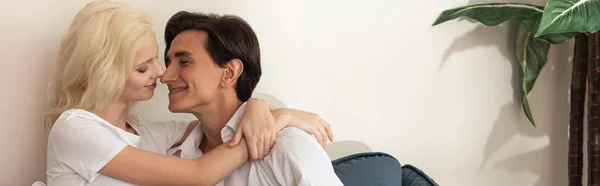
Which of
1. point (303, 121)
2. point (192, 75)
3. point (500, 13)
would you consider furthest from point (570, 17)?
point (192, 75)

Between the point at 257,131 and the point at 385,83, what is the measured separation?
29.2 inches

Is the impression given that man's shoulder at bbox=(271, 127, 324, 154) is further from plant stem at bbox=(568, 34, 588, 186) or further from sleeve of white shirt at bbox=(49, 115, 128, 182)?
plant stem at bbox=(568, 34, 588, 186)

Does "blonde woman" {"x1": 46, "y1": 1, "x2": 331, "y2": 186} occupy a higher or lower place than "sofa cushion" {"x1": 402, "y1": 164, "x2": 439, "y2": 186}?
higher

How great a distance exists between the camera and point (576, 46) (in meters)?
2.30

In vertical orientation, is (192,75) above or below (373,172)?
above

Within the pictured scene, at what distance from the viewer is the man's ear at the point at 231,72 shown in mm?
1725

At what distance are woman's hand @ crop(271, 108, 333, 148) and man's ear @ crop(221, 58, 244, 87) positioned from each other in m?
0.13

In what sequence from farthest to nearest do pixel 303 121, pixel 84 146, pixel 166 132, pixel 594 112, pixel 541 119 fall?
pixel 541 119 < pixel 594 112 < pixel 166 132 < pixel 303 121 < pixel 84 146

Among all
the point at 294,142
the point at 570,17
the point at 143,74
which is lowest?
the point at 294,142

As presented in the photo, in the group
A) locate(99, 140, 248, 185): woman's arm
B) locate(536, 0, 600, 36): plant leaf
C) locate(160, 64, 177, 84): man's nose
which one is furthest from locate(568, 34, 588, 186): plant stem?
locate(160, 64, 177, 84): man's nose

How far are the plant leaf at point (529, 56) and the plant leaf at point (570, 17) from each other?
1.03ft

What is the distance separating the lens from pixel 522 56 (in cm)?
228

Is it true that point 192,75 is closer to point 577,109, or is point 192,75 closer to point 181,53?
point 181,53

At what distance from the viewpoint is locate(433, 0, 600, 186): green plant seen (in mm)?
1933
